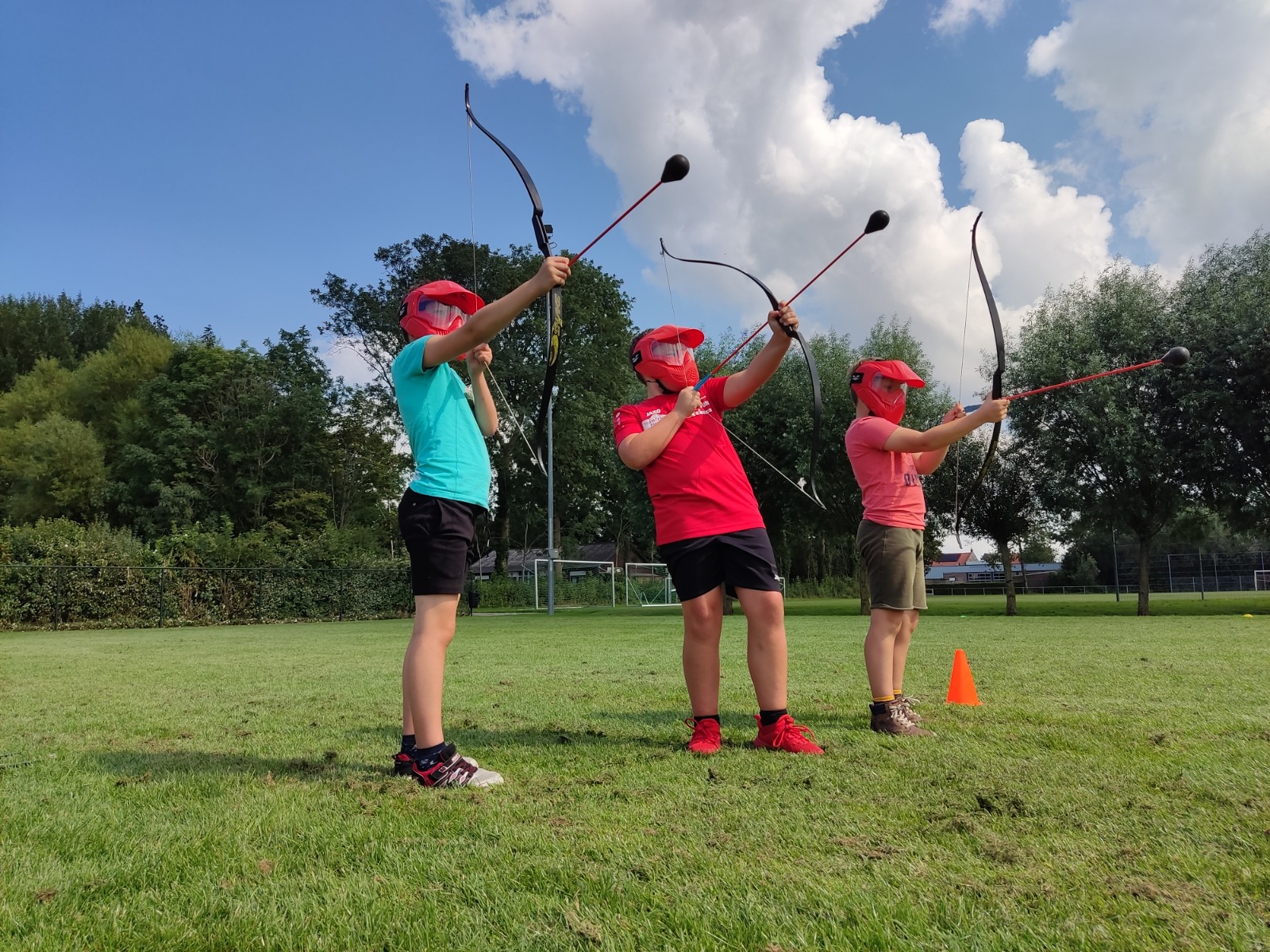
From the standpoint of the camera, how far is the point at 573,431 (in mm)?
39594

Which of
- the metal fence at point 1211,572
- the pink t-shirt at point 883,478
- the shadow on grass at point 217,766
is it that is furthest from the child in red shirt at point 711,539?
the metal fence at point 1211,572

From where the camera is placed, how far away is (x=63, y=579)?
24172 mm

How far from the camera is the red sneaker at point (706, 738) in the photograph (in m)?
4.07

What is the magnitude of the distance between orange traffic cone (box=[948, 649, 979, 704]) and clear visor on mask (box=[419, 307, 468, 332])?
391 cm

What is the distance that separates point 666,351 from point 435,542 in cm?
166

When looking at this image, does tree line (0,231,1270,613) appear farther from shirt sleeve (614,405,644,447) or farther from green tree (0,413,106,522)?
shirt sleeve (614,405,644,447)

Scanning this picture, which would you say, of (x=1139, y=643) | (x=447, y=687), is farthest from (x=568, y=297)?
(x=447, y=687)

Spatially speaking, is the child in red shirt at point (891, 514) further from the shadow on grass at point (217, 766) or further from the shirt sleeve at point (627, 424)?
the shadow on grass at point (217, 766)

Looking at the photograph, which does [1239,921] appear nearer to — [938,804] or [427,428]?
[938,804]

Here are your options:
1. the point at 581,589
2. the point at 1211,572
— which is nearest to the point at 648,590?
the point at 581,589

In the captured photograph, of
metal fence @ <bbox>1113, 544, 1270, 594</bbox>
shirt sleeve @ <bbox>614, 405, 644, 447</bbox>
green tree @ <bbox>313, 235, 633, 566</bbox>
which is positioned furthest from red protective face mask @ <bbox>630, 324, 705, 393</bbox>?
metal fence @ <bbox>1113, 544, 1270, 594</bbox>

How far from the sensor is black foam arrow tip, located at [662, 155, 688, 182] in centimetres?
374

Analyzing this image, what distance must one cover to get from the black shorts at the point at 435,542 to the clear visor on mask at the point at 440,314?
89 centimetres

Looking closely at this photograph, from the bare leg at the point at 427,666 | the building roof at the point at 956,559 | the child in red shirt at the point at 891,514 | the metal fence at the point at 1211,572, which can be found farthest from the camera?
the building roof at the point at 956,559
